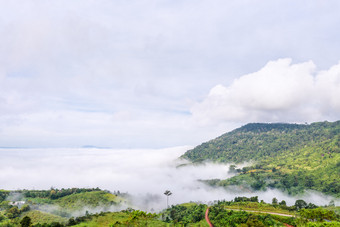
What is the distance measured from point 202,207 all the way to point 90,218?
3123 inches

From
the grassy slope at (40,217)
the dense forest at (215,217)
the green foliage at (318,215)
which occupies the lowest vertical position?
the grassy slope at (40,217)

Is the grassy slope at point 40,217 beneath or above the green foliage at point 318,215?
beneath

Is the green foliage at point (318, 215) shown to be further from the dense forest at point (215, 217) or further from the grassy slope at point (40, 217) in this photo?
the grassy slope at point (40, 217)

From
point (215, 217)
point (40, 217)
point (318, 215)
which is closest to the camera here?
point (318, 215)

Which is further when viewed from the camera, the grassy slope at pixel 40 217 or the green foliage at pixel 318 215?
the grassy slope at pixel 40 217

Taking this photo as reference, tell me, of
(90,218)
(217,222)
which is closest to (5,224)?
(90,218)

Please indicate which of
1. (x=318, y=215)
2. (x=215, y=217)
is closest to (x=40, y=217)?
(x=215, y=217)

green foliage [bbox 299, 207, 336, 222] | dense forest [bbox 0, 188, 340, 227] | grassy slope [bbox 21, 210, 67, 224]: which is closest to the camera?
green foliage [bbox 299, 207, 336, 222]

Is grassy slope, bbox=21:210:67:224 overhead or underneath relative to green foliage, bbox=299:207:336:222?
underneath

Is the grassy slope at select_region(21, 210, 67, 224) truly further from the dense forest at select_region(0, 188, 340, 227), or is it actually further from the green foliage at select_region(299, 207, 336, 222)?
the green foliage at select_region(299, 207, 336, 222)

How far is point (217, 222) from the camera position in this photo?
12044 cm

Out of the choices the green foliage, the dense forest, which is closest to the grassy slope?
the dense forest

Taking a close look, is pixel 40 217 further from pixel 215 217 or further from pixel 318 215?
pixel 318 215

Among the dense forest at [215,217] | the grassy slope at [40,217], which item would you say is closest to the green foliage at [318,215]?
the dense forest at [215,217]
